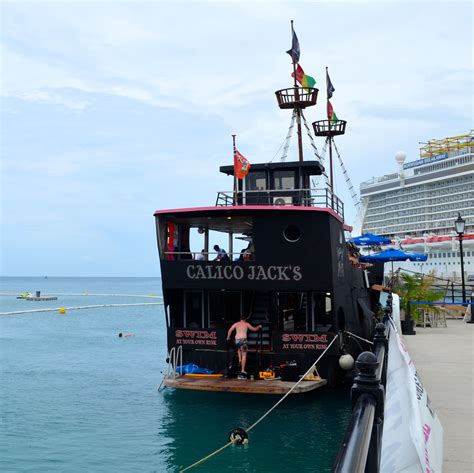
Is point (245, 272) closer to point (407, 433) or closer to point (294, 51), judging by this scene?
point (294, 51)

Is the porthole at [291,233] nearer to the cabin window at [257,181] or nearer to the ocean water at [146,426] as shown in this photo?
the ocean water at [146,426]

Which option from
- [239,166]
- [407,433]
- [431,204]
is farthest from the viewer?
[431,204]

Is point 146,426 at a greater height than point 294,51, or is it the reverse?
point 294,51

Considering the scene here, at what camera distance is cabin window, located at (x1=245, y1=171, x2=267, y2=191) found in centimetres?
1766

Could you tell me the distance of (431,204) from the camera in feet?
294

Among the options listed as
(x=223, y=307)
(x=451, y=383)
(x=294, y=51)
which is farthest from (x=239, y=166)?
(x=451, y=383)

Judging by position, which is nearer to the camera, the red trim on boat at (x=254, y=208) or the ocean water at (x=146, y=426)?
the ocean water at (x=146, y=426)

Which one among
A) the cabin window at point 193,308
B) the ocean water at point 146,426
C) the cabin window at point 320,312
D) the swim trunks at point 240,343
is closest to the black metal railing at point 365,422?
the ocean water at point 146,426

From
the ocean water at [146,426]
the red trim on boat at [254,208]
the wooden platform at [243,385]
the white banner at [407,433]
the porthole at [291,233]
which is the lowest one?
the ocean water at [146,426]

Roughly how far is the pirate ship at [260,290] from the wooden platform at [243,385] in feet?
0.07

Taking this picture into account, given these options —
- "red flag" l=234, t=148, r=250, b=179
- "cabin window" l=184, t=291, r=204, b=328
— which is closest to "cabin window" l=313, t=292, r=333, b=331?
"cabin window" l=184, t=291, r=204, b=328

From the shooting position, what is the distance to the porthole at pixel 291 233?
13.5m

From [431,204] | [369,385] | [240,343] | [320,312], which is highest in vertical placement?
[431,204]

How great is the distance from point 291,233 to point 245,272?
4.65 ft
